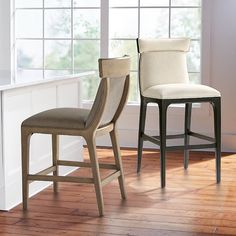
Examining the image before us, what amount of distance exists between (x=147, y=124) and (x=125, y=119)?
0.23 metres

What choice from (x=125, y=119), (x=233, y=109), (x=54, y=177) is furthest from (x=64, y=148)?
(x=233, y=109)

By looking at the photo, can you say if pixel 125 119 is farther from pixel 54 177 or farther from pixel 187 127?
pixel 54 177

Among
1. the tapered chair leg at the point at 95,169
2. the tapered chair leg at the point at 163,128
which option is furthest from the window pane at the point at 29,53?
the tapered chair leg at the point at 95,169

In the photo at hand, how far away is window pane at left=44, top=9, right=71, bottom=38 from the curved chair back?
2391mm

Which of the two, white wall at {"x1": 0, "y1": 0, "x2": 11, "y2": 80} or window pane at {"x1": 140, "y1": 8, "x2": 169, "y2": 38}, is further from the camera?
white wall at {"x1": 0, "y1": 0, "x2": 11, "y2": 80}

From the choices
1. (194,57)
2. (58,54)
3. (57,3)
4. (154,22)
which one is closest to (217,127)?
(194,57)

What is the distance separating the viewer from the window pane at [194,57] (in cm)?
589

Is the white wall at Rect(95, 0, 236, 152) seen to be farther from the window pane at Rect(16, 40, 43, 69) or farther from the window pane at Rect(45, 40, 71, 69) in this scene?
the window pane at Rect(16, 40, 43, 69)

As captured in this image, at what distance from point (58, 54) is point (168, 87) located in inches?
79.2

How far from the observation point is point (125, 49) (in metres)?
6.09

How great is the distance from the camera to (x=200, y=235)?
10.9 ft

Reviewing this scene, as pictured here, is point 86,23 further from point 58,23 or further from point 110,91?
point 110,91

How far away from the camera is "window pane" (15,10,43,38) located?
6.26 m

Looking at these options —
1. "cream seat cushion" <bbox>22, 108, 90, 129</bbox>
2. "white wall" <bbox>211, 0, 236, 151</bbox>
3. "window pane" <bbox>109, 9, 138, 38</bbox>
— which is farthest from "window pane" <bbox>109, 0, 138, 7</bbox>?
"cream seat cushion" <bbox>22, 108, 90, 129</bbox>
